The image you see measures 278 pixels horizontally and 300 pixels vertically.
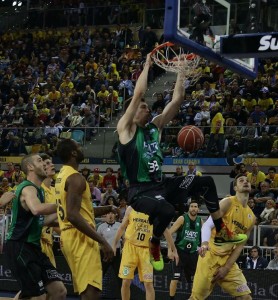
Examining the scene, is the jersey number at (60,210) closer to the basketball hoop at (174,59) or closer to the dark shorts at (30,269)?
the dark shorts at (30,269)

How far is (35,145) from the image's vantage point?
2355 centimetres

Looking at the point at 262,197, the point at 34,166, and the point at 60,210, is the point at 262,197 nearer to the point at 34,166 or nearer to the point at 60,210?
the point at 34,166

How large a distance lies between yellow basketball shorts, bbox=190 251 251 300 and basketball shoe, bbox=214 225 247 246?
22cm

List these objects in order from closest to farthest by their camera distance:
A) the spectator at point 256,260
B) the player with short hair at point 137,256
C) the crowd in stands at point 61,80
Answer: the player with short hair at point 137,256
the spectator at point 256,260
the crowd in stands at point 61,80

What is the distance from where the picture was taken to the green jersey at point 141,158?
9.05 m

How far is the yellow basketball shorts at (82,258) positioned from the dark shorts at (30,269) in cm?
65

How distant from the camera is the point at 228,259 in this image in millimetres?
11344

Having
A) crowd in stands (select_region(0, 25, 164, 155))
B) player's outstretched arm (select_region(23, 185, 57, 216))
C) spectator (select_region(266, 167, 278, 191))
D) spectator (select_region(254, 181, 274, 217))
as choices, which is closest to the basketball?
player's outstretched arm (select_region(23, 185, 57, 216))

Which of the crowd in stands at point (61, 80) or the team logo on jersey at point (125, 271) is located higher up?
the crowd in stands at point (61, 80)

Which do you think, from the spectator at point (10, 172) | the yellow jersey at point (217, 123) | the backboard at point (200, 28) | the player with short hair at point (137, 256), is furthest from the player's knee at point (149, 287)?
the spectator at point (10, 172)

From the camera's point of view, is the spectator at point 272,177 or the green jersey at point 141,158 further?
the spectator at point 272,177

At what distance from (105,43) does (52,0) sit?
6641mm

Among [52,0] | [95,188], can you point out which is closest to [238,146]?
[95,188]

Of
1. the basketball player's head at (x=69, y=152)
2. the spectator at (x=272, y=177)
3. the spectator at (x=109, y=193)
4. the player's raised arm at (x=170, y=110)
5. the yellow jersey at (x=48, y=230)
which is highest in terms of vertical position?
the player's raised arm at (x=170, y=110)
